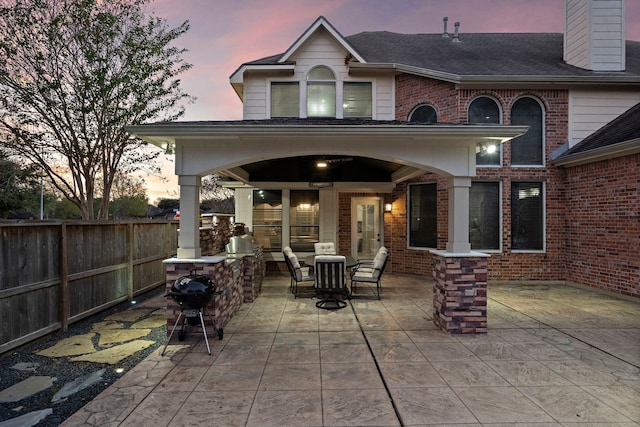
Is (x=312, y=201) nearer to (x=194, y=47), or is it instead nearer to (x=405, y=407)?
(x=194, y=47)

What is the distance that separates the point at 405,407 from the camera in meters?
2.78

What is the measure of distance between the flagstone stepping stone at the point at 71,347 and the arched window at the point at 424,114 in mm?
8194

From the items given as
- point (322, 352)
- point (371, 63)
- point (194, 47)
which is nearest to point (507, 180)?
point (371, 63)

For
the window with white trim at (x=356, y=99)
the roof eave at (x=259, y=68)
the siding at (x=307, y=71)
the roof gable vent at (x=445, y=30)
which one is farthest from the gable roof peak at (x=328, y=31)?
the roof gable vent at (x=445, y=30)

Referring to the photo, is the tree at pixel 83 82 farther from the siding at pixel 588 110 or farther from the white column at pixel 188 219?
the siding at pixel 588 110

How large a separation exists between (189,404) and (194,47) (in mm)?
8983

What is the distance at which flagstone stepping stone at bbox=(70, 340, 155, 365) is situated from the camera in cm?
389

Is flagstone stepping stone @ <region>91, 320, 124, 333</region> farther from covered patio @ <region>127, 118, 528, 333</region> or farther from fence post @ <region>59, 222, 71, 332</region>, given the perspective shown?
covered patio @ <region>127, 118, 528, 333</region>

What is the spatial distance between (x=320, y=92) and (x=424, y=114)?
9.24ft

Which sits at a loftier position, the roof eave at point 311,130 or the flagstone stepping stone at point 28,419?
the roof eave at point 311,130

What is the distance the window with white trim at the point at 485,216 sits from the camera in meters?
8.29

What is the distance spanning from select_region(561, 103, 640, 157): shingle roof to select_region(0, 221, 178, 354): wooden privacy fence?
31.5 feet

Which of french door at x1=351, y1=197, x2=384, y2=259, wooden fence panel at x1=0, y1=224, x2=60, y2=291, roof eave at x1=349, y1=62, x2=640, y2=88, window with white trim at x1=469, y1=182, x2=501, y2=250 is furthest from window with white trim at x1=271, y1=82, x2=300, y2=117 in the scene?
wooden fence panel at x1=0, y1=224, x2=60, y2=291

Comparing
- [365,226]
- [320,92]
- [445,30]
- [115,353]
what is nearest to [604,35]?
[445,30]
